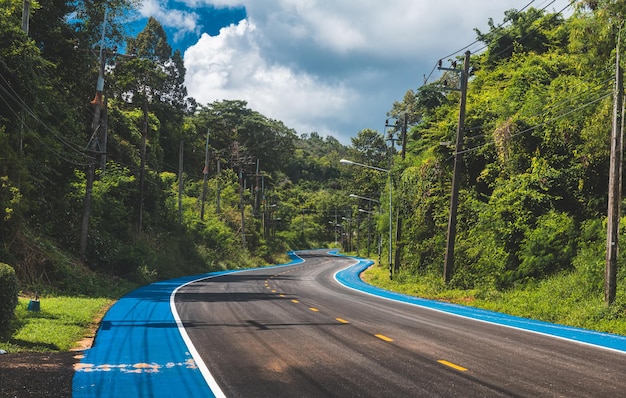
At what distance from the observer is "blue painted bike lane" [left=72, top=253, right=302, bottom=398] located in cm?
680

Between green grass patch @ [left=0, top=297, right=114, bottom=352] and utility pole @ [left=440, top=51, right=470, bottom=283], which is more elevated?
utility pole @ [left=440, top=51, right=470, bottom=283]

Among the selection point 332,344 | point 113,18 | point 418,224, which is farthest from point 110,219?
point 332,344

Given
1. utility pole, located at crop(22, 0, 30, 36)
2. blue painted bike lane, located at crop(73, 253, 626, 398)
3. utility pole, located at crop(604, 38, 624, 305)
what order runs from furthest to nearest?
1. utility pole, located at crop(22, 0, 30, 36)
2. utility pole, located at crop(604, 38, 624, 305)
3. blue painted bike lane, located at crop(73, 253, 626, 398)

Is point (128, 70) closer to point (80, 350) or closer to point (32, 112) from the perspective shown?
point (32, 112)

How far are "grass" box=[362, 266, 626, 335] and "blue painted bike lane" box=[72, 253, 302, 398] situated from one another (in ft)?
35.7

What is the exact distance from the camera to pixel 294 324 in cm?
1313

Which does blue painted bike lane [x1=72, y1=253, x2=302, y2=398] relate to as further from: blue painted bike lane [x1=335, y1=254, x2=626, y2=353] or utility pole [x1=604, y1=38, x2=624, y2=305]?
utility pole [x1=604, y1=38, x2=624, y2=305]

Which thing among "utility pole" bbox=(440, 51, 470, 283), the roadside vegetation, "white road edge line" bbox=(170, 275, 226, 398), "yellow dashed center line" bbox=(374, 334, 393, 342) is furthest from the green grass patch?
"utility pole" bbox=(440, 51, 470, 283)

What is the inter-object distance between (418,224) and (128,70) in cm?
2995

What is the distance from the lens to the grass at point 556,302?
13750mm

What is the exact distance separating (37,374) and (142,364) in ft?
5.22

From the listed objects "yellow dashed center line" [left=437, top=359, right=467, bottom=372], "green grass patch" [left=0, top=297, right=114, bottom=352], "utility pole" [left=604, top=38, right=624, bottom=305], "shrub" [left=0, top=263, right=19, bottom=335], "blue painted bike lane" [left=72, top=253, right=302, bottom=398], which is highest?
"utility pole" [left=604, top=38, right=624, bottom=305]

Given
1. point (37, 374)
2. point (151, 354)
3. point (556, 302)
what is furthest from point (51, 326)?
point (556, 302)

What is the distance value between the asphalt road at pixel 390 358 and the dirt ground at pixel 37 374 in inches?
85.6
